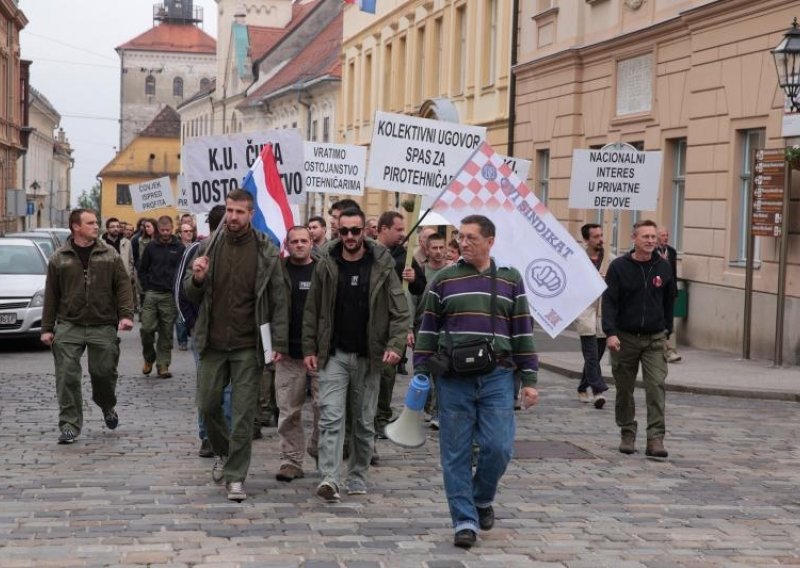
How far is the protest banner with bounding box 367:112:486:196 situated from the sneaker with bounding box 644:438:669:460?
318 centimetres

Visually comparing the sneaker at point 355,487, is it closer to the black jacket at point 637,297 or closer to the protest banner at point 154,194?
the black jacket at point 637,297

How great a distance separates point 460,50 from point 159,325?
20.6m

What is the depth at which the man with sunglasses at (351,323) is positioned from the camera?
9102 mm

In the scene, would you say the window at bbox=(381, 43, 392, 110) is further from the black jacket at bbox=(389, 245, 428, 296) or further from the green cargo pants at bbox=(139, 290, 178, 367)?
the black jacket at bbox=(389, 245, 428, 296)

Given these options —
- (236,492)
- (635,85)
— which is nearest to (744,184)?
(635,85)

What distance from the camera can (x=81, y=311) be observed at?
1147 cm

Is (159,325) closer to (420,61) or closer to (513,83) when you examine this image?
(513,83)

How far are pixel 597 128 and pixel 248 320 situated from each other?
17071mm

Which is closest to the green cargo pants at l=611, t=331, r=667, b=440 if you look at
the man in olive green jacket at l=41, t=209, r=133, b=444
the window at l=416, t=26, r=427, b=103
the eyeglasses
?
the eyeglasses

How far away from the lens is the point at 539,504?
896 centimetres

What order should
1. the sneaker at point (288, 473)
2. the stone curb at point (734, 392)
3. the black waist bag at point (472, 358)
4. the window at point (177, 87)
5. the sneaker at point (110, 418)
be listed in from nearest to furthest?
1. the black waist bag at point (472, 358)
2. the sneaker at point (288, 473)
3. the sneaker at point (110, 418)
4. the stone curb at point (734, 392)
5. the window at point (177, 87)

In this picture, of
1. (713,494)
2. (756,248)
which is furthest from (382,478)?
(756,248)

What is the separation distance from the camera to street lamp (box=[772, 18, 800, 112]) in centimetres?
1666

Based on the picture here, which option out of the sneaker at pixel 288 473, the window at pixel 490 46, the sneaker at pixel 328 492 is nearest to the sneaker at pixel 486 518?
the sneaker at pixel 328 492
